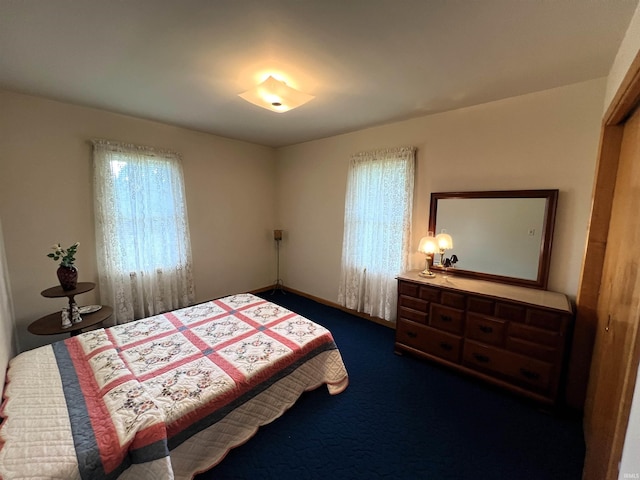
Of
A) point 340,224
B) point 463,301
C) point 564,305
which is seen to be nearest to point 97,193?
point 340,224

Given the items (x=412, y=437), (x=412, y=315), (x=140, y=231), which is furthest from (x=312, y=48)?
(x=140, y=231)

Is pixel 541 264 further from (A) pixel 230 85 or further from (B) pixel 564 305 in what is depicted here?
(A) pixel 230 85

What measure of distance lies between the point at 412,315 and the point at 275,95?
225 cm

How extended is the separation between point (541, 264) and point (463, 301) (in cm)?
74

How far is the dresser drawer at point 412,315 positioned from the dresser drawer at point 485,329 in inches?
14.1

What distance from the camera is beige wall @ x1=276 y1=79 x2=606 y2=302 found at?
6.67 ft

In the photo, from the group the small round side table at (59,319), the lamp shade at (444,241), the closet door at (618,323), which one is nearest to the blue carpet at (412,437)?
the closet door at (618,323)

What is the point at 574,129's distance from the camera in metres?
2.04

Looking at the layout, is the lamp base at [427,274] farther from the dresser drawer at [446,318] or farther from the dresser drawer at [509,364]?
the dresser drawer at [509,364]

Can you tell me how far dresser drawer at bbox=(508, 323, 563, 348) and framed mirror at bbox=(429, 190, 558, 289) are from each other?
20.3 inches

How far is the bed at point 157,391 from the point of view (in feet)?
3.51

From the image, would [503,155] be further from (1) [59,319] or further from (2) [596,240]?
(1) [59,319]

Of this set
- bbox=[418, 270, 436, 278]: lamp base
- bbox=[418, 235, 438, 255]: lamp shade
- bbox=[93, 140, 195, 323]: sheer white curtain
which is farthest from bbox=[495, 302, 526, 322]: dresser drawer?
bbox=[93, 140, 195, 323]: sheer white curtain

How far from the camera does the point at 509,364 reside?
2014 millimetres
